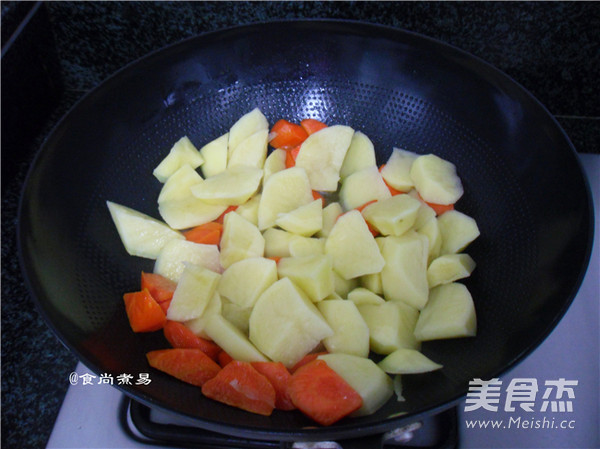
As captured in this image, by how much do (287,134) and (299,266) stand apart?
428mm

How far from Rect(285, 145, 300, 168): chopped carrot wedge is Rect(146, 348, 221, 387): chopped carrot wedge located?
558mm

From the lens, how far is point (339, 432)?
72 centimetres

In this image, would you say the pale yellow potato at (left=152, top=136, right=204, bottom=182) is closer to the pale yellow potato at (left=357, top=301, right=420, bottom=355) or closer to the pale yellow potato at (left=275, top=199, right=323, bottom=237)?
the pale yellow potato at (left=275, top=199, right=323, bottom=237)

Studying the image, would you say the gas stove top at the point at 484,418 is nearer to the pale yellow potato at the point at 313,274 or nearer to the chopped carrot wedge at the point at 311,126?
the pale yellow potato at the point at 313,274

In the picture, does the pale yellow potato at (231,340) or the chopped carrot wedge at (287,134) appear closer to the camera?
the pale yellow potato at (231,340)

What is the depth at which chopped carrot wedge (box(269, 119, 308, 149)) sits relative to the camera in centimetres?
130

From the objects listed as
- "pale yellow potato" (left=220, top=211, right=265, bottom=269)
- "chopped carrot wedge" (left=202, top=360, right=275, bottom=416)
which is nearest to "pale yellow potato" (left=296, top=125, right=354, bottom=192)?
"pale yellow potato" (left=220, top=211, right=265, bottom=269)

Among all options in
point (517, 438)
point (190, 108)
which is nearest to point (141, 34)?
point (190, 108)

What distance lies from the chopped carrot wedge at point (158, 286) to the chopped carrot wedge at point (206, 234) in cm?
12

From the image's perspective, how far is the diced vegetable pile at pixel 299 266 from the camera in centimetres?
90

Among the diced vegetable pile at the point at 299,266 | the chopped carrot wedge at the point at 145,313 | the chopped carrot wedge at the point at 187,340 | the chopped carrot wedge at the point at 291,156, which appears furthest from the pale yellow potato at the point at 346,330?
the chopped carrot wedge at the point at 291,156

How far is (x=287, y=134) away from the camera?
1.30 metres

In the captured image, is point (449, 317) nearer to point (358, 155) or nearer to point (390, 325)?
point (390, 325)

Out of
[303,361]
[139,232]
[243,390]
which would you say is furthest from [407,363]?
[139,232]
